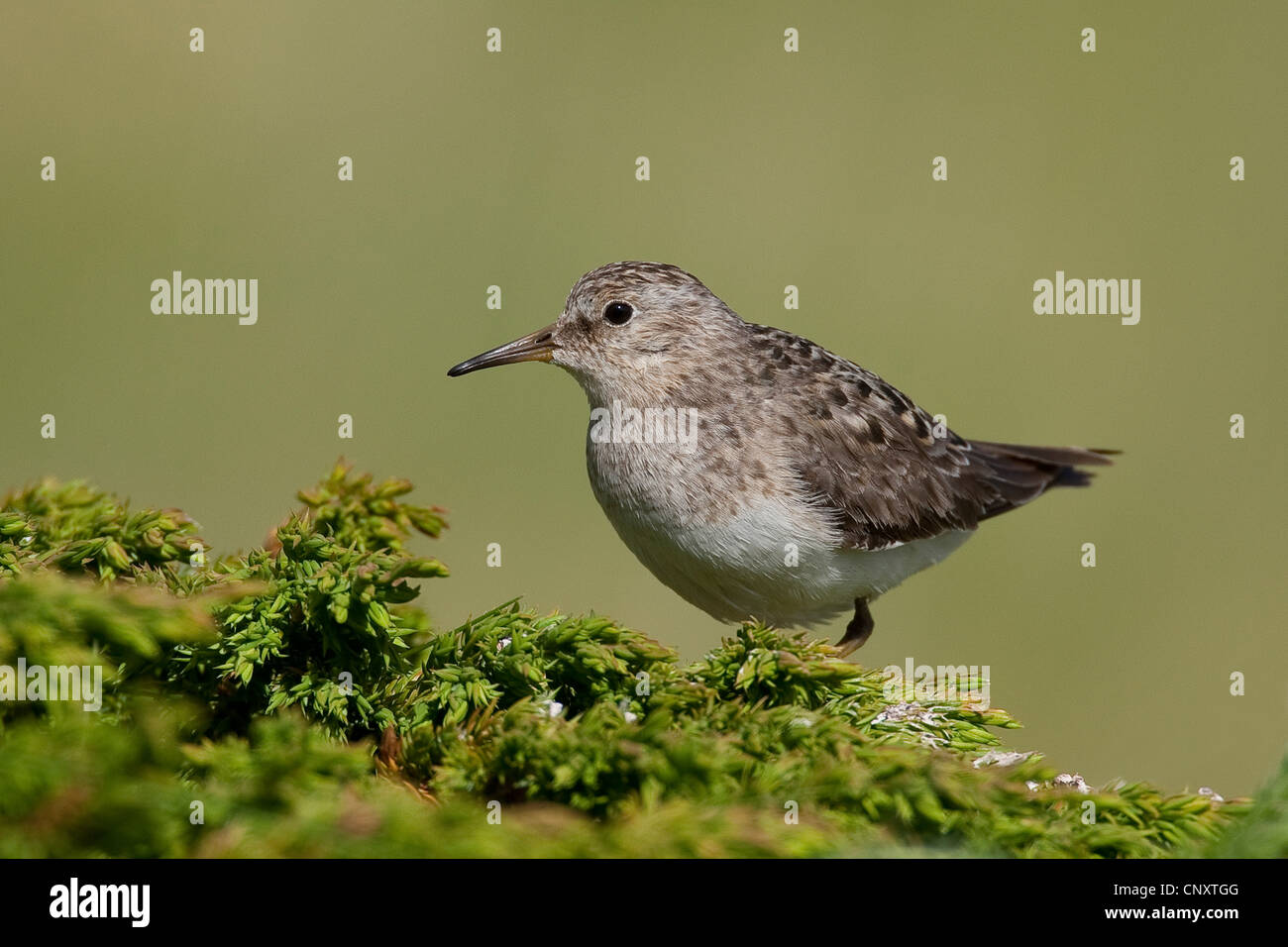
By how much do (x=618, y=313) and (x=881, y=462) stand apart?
153 centimetres

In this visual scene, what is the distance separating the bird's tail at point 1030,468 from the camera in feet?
24.6

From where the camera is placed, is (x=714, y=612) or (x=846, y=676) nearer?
(x=846, y=676)

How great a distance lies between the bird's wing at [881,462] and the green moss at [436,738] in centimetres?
288

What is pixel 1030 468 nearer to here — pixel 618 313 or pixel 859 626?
pixel 859 626

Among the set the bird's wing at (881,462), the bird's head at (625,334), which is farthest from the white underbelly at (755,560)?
the bird's head at (625,334)

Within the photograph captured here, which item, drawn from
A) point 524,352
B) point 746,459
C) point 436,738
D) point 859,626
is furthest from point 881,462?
point 436,738

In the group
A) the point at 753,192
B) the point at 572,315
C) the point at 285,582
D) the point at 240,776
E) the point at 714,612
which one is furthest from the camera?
the point at 753,192

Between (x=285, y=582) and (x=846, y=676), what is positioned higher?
(x=285, y=582)

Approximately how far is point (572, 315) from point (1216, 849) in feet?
15.5

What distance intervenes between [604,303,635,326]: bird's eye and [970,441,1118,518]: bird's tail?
2.37 m

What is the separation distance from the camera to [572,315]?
21.3ft

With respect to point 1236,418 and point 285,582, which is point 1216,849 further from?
point 1236,418

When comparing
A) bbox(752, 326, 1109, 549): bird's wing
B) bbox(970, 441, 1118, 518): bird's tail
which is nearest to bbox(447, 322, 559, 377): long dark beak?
bbox(752, 326, 1109, 549): bird's wing
